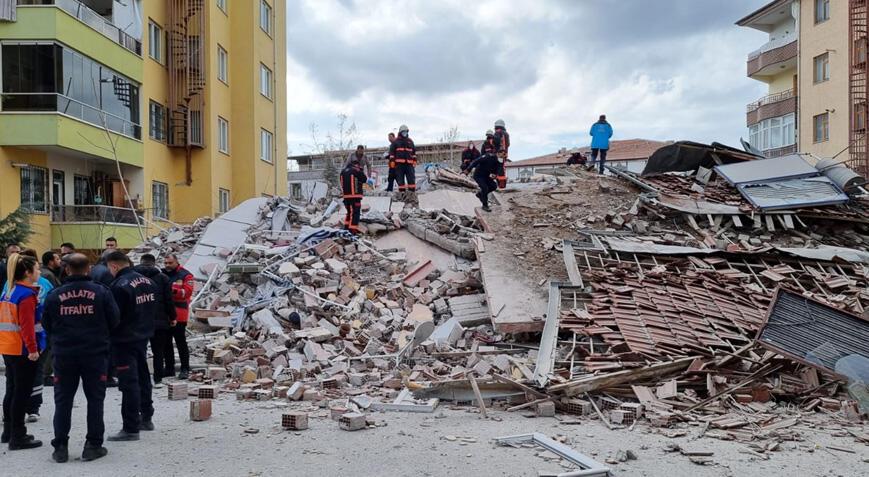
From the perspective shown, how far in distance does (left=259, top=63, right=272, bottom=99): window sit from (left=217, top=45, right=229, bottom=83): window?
1733 mm

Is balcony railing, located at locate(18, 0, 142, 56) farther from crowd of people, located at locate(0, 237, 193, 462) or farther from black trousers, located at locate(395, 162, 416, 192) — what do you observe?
crowd of people, located at locate(0, 237, 193, 462)

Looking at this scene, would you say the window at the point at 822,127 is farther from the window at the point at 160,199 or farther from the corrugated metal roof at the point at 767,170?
the window at the point at 160,199

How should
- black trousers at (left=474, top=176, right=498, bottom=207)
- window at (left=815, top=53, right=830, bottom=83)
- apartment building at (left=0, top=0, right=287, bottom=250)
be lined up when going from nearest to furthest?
black trousers at (left=474, top=176, right=498, bottom=207) < apartment building at (left=0, top=0, right=287, bottom=250) < window at (left=815, top=53, right=830, bottom=83)

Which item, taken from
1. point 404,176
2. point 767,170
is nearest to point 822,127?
point 767,170

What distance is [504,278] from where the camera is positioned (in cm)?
1081

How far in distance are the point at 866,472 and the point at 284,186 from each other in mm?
30274

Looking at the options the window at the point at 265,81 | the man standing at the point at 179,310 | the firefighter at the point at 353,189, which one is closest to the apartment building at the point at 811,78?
the firefighter at the point at 353,189

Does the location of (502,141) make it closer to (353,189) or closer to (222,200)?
(353,189)

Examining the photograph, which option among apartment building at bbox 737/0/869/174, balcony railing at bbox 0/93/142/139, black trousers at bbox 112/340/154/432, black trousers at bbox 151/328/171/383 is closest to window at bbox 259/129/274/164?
balcony railing at bbox 0/93/142/139

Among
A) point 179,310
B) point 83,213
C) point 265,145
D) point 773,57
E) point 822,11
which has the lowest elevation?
point 179,310

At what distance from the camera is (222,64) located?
2809 centimetres

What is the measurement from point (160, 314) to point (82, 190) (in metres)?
15.4

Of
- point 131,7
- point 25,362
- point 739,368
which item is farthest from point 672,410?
point 131,7

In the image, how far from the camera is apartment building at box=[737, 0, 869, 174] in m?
30.0
